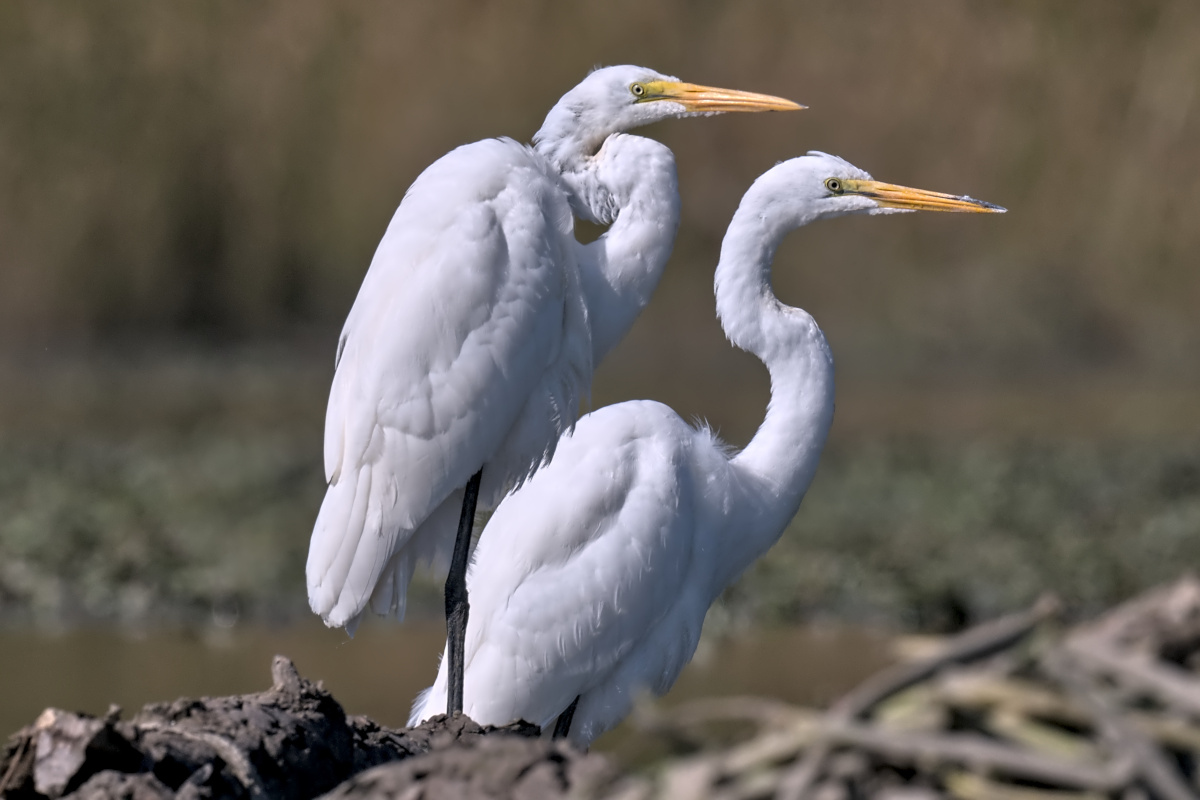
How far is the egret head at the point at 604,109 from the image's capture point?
3592mm

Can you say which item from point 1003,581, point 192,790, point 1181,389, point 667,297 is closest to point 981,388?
point 1181,389

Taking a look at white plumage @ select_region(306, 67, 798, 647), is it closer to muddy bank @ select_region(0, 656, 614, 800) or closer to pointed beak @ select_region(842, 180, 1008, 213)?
pointed beak @ select_region(842, 180, 1008, 213)

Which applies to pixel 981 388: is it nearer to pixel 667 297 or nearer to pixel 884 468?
pixel 667 297

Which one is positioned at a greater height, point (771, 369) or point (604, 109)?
point (604, 109)

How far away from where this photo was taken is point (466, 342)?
3.30 meters

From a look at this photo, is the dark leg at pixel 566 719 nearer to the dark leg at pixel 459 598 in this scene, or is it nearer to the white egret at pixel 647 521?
the white egret at pixel 647 521

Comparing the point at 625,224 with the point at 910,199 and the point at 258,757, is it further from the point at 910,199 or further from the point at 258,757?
the point at 258,757

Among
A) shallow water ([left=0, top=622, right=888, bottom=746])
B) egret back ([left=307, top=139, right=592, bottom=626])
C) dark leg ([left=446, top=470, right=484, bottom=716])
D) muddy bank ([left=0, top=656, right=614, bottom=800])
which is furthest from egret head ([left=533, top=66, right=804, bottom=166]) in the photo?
shallow water ([left=0, top=622, right=888, bottom=746])

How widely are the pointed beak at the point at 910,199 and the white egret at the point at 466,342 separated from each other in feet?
1.57

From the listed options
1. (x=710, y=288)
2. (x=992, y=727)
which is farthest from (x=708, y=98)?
(x=710, y=288)

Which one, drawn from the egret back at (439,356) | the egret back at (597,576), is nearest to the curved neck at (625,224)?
the egret back at (439,356)

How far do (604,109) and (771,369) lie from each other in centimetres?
71

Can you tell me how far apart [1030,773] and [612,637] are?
6.99ft

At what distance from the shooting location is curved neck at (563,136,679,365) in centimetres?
350
